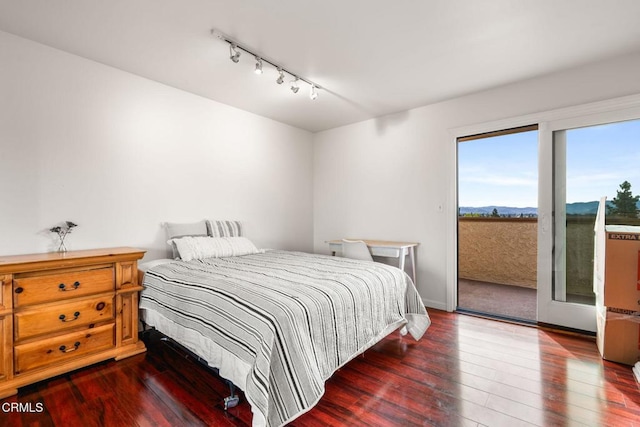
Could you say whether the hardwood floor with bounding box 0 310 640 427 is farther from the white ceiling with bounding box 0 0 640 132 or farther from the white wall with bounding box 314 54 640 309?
the white ceiling with bounding box 0 0 640 132

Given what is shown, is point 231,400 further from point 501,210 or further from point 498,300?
point 501,210

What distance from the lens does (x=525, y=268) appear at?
15.2 feet

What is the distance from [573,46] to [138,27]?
3.43 meters

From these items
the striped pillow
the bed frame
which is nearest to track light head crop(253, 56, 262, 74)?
the striped pillow

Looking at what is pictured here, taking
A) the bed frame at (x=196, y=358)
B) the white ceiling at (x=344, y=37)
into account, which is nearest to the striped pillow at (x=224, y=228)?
the bed frame at (x=196, y=358)

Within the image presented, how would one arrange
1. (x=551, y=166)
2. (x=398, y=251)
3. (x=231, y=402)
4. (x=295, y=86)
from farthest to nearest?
(x=398, y=251), (x=295, y=86), (x=551, y=166), (x=231, y=402)

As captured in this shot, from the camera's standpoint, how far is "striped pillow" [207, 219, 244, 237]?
10.9 feet

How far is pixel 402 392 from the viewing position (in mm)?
1838

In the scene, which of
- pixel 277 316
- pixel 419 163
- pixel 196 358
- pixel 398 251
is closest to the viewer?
pixel 277 316

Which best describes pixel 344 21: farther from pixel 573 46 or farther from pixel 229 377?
pixel 229 377

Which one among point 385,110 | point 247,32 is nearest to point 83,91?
point 247,32

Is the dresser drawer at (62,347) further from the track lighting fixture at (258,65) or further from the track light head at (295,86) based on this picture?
the track light head at (295,86)

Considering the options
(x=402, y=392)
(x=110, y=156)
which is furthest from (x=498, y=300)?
(x=110, y=156)

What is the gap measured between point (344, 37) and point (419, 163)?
198 centimetres
